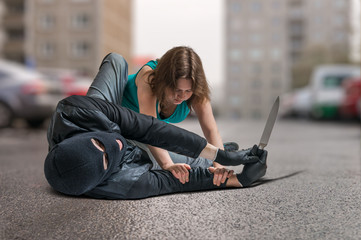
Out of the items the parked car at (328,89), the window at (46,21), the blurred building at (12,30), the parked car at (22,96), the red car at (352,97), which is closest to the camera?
the parked car at (22,96)

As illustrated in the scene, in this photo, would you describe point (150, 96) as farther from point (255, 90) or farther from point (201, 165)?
point (255, 90)

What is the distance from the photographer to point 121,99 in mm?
3162

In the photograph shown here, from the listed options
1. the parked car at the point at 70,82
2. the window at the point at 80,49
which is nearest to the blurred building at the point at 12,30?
the window at the point at 80,49

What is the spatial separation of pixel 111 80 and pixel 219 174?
3.26 feet

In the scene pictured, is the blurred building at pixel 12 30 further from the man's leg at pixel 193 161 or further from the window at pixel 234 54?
the window at pixel 234 54

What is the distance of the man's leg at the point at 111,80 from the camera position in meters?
2.99

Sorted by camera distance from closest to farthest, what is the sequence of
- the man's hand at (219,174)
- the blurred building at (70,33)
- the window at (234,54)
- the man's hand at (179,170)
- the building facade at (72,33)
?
the man's hand at (179,170) < the man's hand at (219,174) < the blurred building at (70,33) < the building facade at (72,33) < the window at (234,54)

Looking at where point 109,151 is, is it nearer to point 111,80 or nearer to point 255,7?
point 111,80

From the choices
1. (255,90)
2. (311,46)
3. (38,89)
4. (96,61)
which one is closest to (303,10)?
(255,90)

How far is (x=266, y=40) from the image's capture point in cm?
8425

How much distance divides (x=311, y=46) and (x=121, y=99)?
190ft

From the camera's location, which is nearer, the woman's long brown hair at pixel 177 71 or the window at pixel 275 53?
the woman's long brown hair at pixel 177 71

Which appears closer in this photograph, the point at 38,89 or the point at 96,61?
the point at 38,89

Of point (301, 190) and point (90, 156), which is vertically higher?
point (90, 156)
